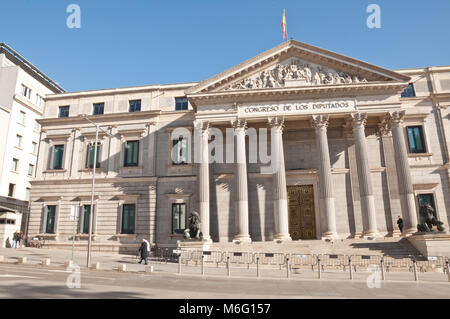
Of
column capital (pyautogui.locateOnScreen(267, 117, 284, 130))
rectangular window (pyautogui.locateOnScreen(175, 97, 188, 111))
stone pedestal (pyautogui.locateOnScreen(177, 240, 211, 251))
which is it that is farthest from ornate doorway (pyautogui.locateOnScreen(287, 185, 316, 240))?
rectangular window (pyautogui.locateOnScreen(175, 97, 188, 111))

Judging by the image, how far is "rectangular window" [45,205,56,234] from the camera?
1329 inches

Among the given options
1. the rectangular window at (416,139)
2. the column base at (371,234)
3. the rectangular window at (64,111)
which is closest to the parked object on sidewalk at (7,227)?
the rectangular window at (64,111)

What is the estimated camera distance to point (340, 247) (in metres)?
24.5

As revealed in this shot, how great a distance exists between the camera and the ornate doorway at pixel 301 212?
30.7 m

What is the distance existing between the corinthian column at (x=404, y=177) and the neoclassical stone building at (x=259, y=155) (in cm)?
9

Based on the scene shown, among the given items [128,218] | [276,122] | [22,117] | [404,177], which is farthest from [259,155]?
[22,117]

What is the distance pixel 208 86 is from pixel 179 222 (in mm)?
13853

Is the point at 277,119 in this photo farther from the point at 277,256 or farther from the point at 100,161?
the point at 100,161

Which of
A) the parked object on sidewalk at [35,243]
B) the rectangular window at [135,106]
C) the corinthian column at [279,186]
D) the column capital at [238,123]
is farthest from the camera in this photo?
the rectangular window at [135,106]

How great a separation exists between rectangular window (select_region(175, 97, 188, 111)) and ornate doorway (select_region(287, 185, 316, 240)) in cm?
1457

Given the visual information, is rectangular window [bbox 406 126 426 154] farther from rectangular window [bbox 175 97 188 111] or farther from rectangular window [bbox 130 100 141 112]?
rectangular window [bbox 130 100 141 112]

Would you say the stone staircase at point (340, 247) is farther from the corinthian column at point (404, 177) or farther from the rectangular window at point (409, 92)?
the rectangular window at point (409, 92)
